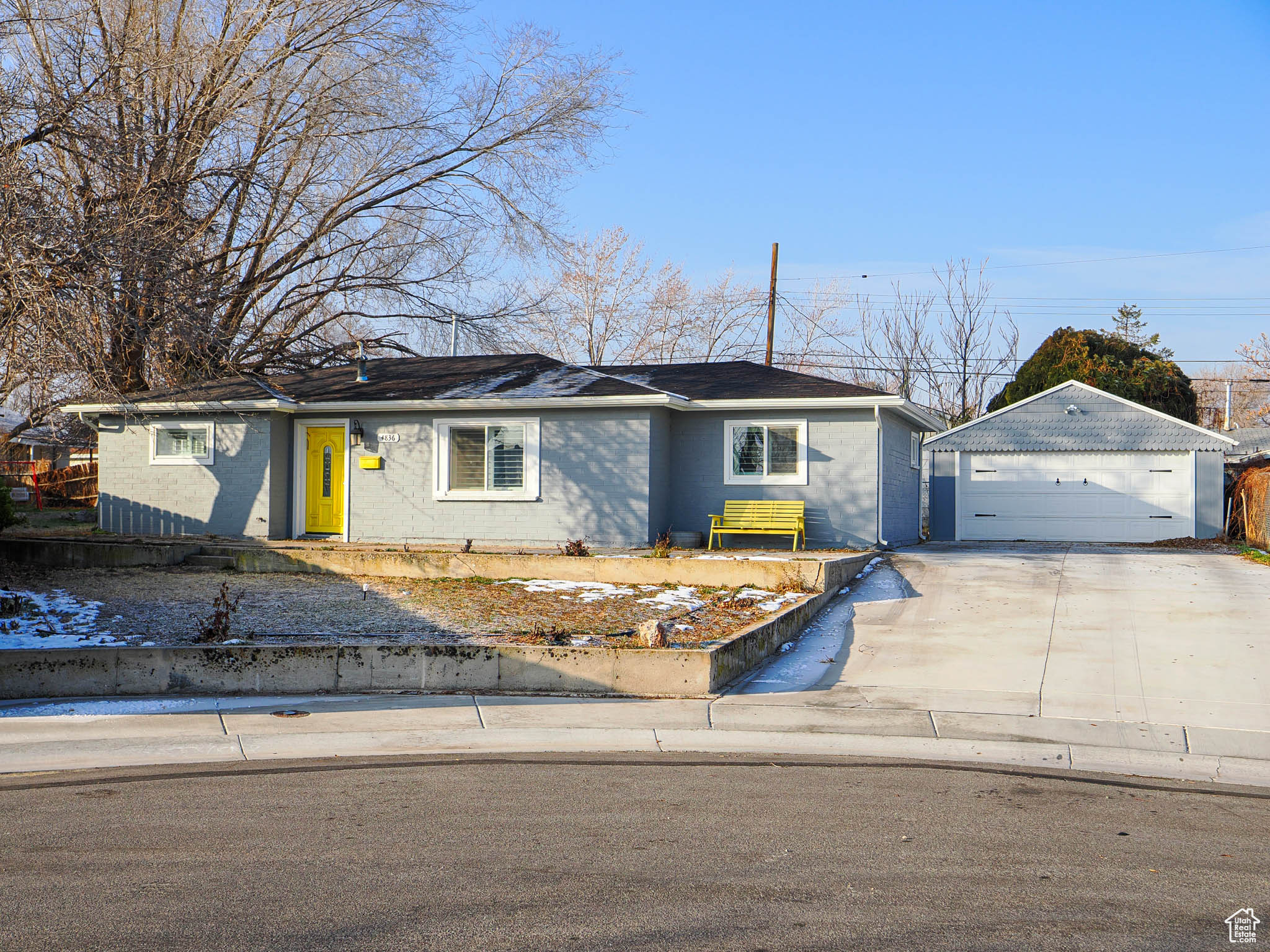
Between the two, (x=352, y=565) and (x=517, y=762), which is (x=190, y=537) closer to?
(x=352, y=565)

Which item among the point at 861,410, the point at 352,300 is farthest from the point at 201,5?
the point at 861,410

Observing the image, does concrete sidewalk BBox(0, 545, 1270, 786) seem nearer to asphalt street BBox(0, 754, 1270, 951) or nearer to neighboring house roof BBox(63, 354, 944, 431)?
asphalt street BBox(0, 754, 1270, 951)

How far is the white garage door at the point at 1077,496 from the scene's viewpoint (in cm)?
2292

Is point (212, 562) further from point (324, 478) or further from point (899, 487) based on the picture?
point (899, 487)

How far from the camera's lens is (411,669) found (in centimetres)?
934

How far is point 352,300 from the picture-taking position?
84.7ft

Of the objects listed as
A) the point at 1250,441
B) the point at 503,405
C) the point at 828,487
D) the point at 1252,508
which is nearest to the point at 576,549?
the point at 503,405

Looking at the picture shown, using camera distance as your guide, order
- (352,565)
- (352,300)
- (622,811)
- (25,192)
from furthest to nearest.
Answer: (352,300), (352,565), (25,192), (622,811)

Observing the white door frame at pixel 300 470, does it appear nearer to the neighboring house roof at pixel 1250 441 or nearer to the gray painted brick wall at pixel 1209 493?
the gray painted brick wall at pixel 1209 493

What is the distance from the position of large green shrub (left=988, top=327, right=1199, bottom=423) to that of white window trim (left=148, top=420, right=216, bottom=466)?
74.4 feet

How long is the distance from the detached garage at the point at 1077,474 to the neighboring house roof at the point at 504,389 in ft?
8.20

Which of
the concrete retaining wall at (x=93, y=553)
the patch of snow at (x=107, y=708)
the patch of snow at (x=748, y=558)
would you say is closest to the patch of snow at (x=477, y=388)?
the concrete retaining wall at (x=93, y=553)

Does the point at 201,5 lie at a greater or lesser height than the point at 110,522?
greater

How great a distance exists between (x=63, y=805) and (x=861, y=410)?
558 inches
